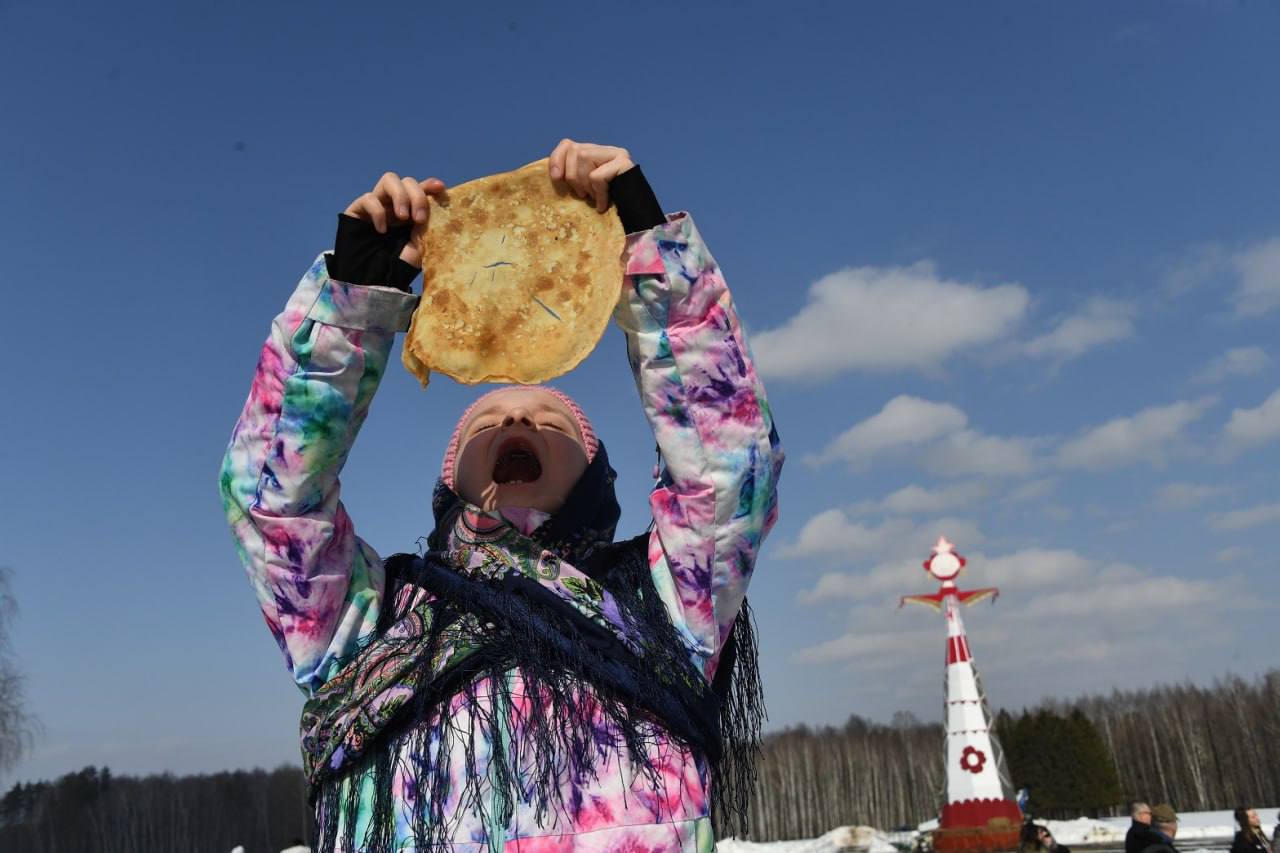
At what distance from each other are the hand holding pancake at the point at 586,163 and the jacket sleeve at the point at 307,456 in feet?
1.35

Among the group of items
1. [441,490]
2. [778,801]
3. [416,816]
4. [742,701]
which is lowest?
[778,801]

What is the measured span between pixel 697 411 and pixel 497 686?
2.16 ft

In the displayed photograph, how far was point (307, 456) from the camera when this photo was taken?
1854 mm

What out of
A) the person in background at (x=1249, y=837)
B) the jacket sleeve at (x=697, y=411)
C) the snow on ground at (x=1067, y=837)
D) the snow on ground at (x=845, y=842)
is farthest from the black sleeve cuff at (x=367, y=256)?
the snow on ground at (x=845, y=842)

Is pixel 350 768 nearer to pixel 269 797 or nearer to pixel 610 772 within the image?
pixel 610 772

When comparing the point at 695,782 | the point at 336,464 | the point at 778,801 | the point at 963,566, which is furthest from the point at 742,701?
the point at 778,801

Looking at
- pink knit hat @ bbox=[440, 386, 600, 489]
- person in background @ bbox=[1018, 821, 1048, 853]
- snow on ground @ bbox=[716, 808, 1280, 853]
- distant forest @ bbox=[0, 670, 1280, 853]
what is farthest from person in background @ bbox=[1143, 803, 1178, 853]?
distant forest @ bbox=[0, 670, 1280, 853]

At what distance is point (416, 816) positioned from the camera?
69.4 inches

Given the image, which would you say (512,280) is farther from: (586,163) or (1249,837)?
(1249,837)

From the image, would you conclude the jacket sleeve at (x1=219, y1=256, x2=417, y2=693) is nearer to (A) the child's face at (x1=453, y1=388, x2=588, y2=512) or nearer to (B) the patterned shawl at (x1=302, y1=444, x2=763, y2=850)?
(B) the patterned shawl at (x1=302, y1=444, x2=763, y2=850)

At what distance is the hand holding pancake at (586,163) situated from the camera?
6.46 ft

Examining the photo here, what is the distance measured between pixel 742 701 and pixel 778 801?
50633mm

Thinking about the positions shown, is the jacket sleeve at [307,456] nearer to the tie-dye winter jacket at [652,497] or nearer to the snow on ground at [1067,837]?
the tie-dye winter jacket at [652,497]

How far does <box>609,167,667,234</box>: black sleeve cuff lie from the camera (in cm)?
195
